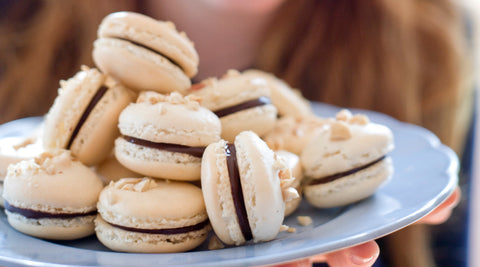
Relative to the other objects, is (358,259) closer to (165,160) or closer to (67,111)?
(165,160)

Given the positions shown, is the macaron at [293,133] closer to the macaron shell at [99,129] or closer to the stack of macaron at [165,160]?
the stack of macaron at [165,160]

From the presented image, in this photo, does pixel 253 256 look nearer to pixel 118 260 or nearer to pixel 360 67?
pixel 118 260

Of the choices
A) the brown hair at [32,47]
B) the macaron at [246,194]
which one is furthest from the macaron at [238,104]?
the brown hair at [32,47]

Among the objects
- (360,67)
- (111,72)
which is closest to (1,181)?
(111,72)

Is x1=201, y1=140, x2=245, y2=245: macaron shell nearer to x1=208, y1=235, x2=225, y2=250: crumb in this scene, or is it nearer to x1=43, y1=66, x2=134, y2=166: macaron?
x1=208, y1=235, x2=225, y2=250: crumb

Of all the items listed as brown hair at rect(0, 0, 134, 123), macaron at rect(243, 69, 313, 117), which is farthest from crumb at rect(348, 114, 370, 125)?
brown hair at rect(0, 0, 134, 123)

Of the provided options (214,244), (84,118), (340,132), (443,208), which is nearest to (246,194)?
(214,244)
